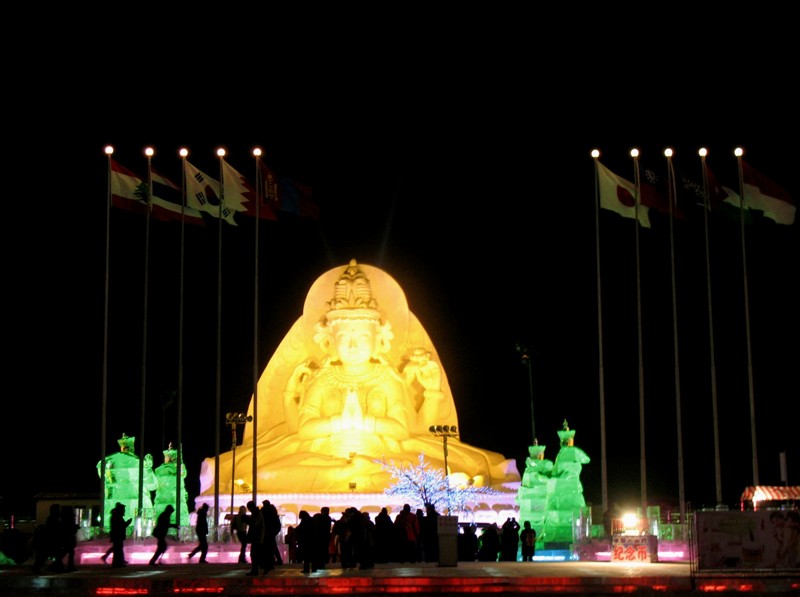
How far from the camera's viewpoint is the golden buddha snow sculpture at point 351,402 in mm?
39781

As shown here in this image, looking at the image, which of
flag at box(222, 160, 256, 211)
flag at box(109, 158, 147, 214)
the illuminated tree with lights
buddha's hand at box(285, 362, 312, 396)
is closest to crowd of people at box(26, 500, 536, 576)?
flag at box(222, 160, 256, 211)

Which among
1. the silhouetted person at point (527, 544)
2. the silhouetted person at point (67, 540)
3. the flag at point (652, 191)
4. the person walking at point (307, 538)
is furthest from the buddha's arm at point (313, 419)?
the silhouetted person at point (67, 540)

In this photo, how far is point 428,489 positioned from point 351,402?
15.2 feet

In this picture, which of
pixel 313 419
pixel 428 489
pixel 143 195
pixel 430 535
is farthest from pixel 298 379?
pixel 430 535

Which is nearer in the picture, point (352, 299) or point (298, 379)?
point (352, 299)

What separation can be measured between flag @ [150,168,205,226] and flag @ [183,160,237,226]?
0.24 meters

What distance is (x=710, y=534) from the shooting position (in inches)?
728

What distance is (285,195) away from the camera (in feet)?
105

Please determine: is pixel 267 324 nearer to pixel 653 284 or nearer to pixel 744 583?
pixel 653 284

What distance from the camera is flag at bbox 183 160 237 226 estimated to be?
1231 inches

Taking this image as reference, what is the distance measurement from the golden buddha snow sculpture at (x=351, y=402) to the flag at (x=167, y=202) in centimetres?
Result: 1050

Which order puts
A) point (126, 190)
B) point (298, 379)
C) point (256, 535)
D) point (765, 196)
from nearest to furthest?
point (256, 535)
point (765, 196)
point (126, 190)
point (298, 379)

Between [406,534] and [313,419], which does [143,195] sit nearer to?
[406,534]

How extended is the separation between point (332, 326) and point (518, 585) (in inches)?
990
